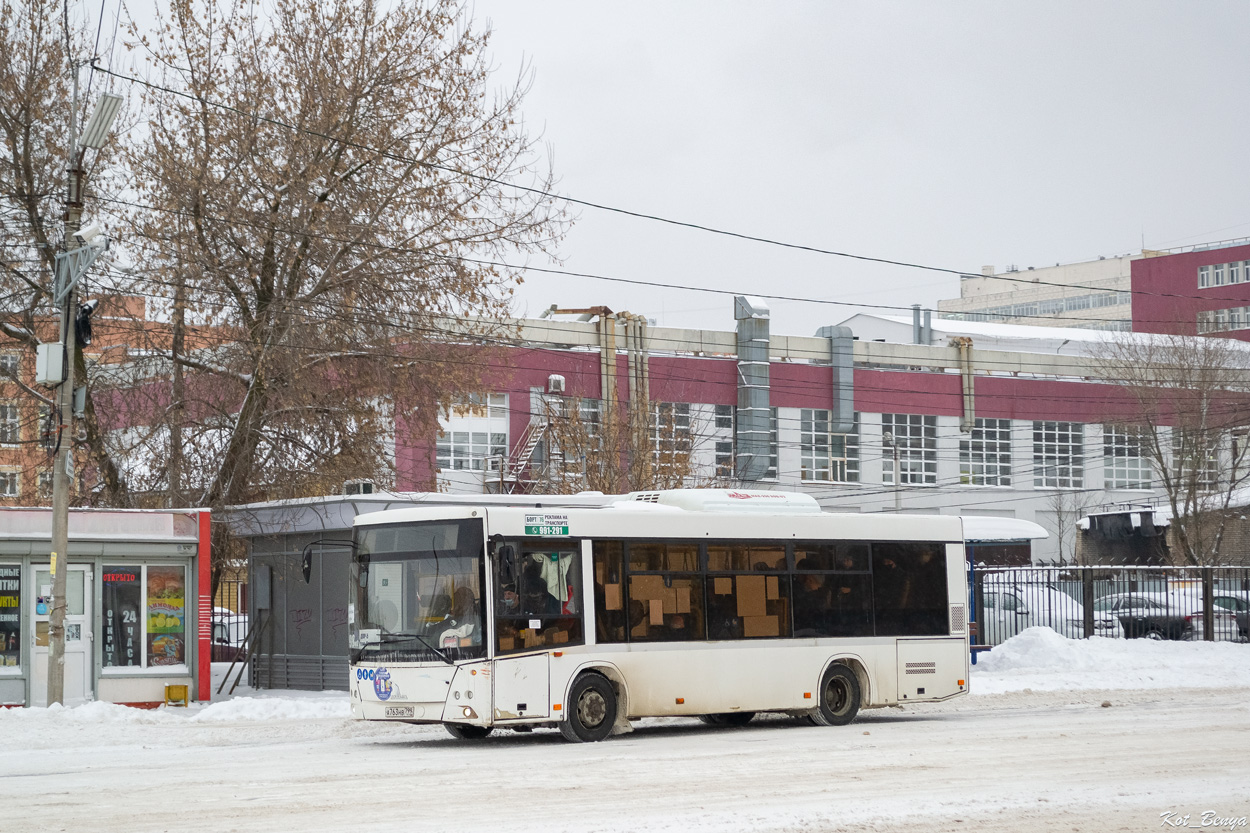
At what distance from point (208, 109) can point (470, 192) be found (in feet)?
16.9

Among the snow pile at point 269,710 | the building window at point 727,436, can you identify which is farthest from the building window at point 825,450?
the snow pile at point 269,710

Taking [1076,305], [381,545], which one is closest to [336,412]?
[381,545]

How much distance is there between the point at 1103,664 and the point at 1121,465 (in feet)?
147

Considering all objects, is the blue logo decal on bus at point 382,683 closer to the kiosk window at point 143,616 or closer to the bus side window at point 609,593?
the bus side window at point 609,593

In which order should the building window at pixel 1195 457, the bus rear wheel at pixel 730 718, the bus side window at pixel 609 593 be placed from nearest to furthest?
the bus side window at pixel 609 593, the bus rear wheel at pixel 730 718, the building window at pixel 1195 457

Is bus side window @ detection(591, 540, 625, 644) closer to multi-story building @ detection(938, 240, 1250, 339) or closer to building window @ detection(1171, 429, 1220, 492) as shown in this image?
building window @ detection(1171, 429, 1220, 492)

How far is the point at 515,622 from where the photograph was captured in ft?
54.6

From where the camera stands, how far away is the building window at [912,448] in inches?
2621

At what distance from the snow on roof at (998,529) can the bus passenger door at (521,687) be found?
920 inches

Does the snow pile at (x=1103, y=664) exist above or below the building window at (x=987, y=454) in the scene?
below

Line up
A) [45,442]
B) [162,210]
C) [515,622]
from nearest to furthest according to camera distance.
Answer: [515,622] < [45,442] < [162,210]

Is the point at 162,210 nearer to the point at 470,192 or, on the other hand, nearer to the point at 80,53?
the point at 80,53

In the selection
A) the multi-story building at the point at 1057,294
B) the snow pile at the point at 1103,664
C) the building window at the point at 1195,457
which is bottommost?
the snow pile at the point at 1103,664

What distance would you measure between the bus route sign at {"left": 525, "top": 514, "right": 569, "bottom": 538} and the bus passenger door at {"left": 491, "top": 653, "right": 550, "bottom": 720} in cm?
143
